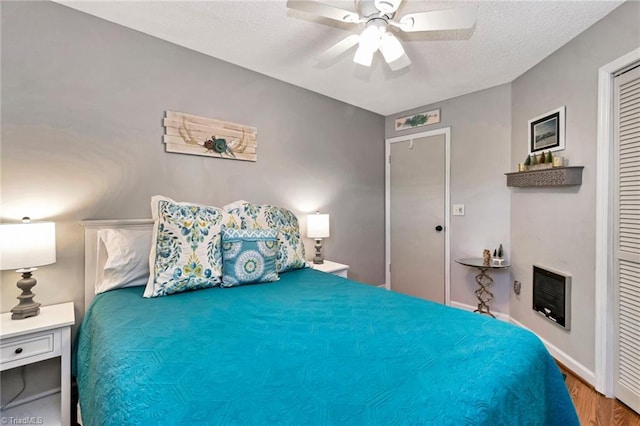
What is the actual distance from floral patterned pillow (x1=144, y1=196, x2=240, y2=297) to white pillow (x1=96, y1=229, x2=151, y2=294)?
10cm

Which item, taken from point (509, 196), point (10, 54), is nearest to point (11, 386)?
point (10, 54)

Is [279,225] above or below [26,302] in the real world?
above

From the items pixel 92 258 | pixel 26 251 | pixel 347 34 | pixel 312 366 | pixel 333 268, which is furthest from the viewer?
pixel 333 268

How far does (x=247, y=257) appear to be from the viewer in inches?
77.2

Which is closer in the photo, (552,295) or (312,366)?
(312,366)

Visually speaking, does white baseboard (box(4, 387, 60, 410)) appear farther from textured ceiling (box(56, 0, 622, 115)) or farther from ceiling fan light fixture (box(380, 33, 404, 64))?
ceiling fan light fixture (box(380, 33, 404, 64))

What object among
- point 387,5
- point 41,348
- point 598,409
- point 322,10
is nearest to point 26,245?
point 41,348

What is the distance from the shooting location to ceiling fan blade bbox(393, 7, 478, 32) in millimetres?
1538

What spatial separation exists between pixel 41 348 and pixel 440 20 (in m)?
2.68

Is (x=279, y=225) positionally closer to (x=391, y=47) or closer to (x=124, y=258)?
(x=124, y=258)

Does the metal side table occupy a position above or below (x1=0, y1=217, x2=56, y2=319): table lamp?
below

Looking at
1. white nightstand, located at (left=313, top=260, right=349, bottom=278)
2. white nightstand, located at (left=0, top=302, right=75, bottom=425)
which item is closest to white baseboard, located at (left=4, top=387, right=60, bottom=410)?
white nightstand, located at (left=0, top=302, right=75, bottom=425)

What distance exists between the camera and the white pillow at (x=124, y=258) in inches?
71.8

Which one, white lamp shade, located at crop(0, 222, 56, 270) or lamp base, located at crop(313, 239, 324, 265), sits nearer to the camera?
white lamp shade, located at crop(0, 222, 56, 270)
